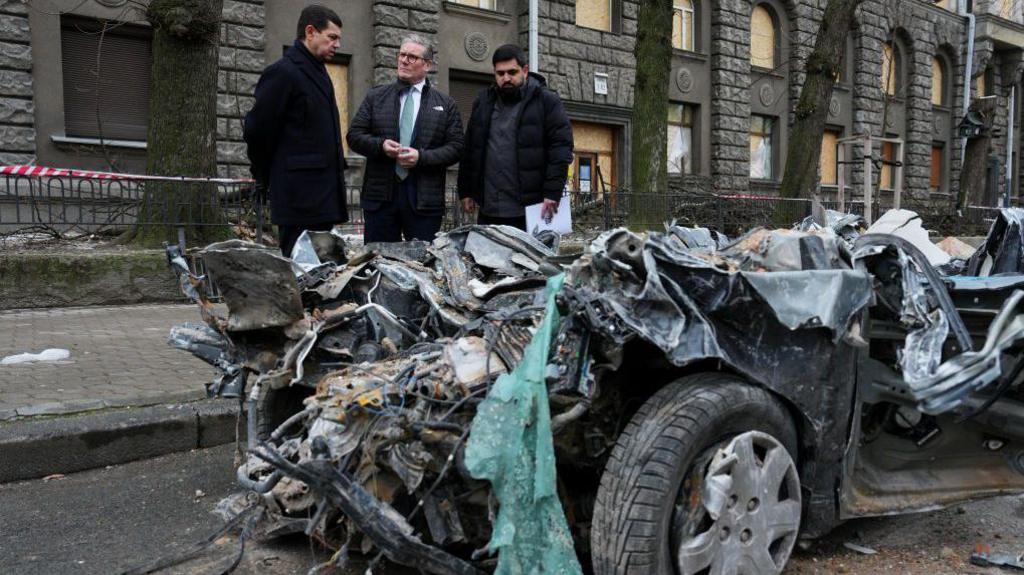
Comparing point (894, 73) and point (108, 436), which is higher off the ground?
point (894, 73)

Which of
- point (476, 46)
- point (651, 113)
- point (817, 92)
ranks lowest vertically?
point (651, 113)

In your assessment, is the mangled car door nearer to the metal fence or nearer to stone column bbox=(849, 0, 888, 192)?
the metal fence

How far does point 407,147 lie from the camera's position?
16.7 feet

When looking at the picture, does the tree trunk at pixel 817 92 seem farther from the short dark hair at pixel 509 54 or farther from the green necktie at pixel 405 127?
the green necktie at pixel 405 127

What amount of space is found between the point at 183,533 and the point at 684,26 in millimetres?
19902

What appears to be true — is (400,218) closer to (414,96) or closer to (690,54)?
(414,96)

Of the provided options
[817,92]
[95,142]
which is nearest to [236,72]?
[95,142]

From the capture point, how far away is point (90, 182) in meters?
7.91

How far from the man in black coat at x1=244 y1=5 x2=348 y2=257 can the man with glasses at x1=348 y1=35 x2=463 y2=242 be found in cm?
38

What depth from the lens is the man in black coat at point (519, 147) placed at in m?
5.26

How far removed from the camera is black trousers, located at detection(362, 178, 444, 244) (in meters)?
5.17

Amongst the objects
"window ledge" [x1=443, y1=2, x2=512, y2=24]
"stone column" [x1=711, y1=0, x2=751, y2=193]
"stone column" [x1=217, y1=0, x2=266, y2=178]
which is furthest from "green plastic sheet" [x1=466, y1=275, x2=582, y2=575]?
"stone column" [x1=711, y1=0, x2=751, y2=193]

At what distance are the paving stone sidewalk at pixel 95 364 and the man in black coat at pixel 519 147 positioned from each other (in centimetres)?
217

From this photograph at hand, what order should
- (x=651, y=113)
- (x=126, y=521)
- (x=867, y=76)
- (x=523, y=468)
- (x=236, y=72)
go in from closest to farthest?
(x=523, y=468) < (x=126, y=521) < (x=651, y=113) < (x=236, y=72) < (x=867, y=76)
